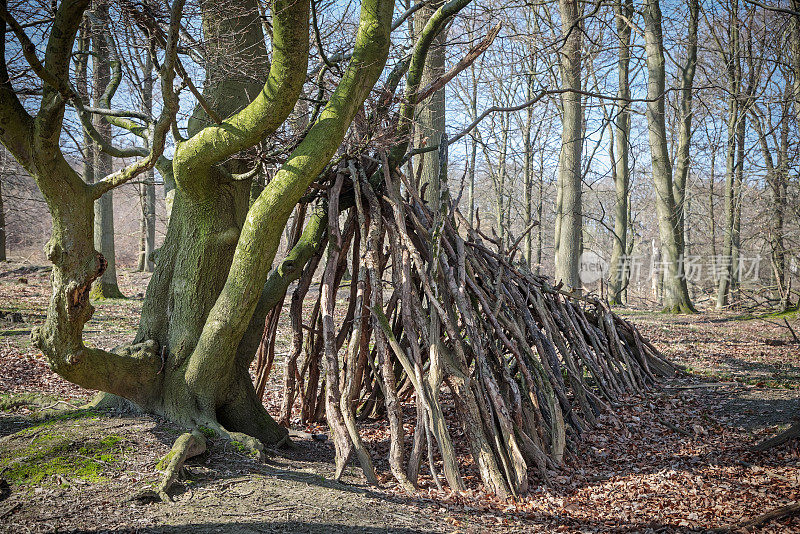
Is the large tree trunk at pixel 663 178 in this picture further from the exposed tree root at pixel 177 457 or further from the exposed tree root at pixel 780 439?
the exposed tree root at pixel 177 457

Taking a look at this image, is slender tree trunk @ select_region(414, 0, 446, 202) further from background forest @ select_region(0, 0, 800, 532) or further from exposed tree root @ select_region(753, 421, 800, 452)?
exposed tree root @ select_region(753, 421, 800, 452)

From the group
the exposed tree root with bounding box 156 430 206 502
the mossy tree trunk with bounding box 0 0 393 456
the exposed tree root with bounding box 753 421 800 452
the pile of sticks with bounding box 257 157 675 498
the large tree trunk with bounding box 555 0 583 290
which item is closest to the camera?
the exposed tree root with bounding box 156 430 206 502

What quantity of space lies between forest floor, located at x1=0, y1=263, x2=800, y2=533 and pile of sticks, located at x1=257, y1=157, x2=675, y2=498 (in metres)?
0.22

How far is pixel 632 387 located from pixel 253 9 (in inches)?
211

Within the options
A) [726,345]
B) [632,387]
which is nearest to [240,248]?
[632,387]

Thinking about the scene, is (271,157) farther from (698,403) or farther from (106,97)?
(698,403)

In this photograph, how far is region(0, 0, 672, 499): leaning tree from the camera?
3.23 m

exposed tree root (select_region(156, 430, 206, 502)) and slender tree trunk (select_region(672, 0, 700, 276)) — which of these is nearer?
exposed tree root (select_region(156, 430, 206, 502))

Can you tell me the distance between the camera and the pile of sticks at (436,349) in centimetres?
395

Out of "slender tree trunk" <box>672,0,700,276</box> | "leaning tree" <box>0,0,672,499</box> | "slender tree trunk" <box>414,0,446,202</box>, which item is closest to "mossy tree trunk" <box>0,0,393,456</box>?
"leaning tree" <box>0,0,672,499</box>

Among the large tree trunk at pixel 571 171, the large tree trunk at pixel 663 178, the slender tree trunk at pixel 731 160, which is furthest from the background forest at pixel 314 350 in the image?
the slender tree trunk at pixel 731 160

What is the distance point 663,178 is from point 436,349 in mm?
11332

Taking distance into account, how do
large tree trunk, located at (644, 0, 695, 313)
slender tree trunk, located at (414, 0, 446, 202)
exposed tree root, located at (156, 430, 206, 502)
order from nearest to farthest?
exposed tree root, located at (156, 430, 206, 502)
slender tree trunk, located at (414, 0, 446, 202)
large tree trunk, located at (644, 0, 695, 313)

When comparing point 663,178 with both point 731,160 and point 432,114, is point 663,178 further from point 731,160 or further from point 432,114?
point 432,114
